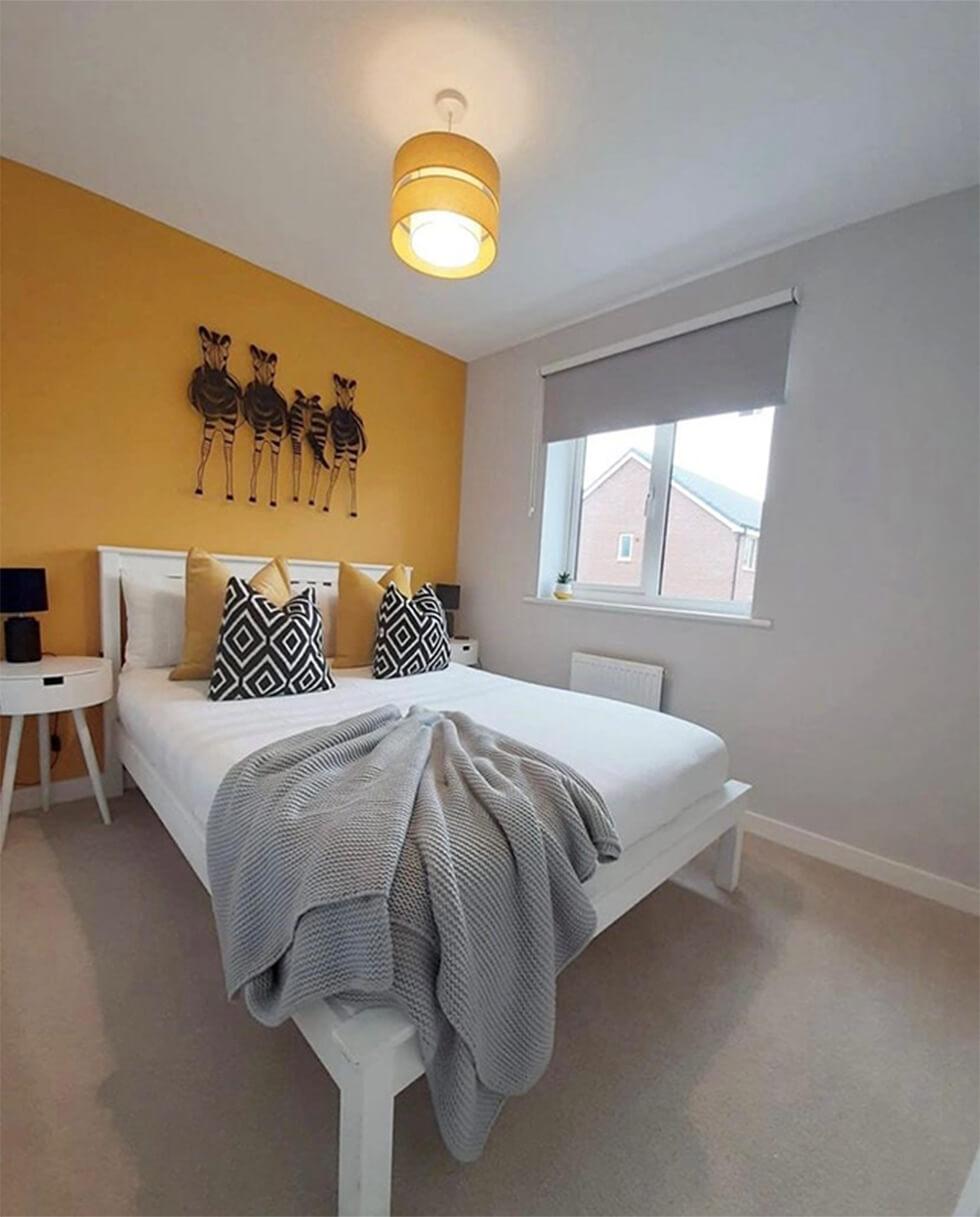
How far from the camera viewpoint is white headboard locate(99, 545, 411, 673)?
2.24m

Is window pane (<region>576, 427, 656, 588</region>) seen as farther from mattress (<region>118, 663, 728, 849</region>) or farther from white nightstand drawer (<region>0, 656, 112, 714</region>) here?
white nightstand drawer (<region>0, 656, 112, 714</region>)

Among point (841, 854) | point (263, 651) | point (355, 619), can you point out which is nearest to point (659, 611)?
point (841, 854)

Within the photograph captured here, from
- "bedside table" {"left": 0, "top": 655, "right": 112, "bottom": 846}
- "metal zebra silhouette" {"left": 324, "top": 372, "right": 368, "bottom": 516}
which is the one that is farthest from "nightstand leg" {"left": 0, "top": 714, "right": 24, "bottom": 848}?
"metal zebra silhouette" {"left": 324, "top": 372, "right": 368, "bottom": 516}

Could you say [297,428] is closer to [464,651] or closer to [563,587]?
[464,651]

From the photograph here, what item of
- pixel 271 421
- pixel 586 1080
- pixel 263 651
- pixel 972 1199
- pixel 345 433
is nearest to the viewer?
Result: pixel 972 1199

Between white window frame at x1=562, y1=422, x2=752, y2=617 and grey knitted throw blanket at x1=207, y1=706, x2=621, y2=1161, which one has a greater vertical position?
white window frame at x1=562, y1=422, x2=752, y2=617

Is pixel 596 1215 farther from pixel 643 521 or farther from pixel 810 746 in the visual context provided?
pixel 643 521

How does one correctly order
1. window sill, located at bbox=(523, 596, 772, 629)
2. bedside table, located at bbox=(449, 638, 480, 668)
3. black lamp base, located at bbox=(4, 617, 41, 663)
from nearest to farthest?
black lamp base, located at bbox=(4, 617, 41, 663), window sill, located at bbox=(523, 596, 772, 629), bedside table, located at bbox=(449, 638, 480, 668)

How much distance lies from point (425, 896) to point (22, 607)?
6.60 ft

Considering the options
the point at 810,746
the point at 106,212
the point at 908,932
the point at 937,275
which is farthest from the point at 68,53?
the point at 908,932

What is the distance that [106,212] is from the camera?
2178 mm

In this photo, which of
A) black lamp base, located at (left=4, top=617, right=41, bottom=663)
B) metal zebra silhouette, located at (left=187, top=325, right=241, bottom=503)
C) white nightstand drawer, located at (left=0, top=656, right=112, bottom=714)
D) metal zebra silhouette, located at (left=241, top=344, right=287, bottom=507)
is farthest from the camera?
metal zebra silhouette, located at (left=241, top=344, right=287, bottom=507)

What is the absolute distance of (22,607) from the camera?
1921mm

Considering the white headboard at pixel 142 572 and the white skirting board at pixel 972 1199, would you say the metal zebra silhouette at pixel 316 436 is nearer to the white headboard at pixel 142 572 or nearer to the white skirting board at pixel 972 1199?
the white headboard at pixel 142 572
